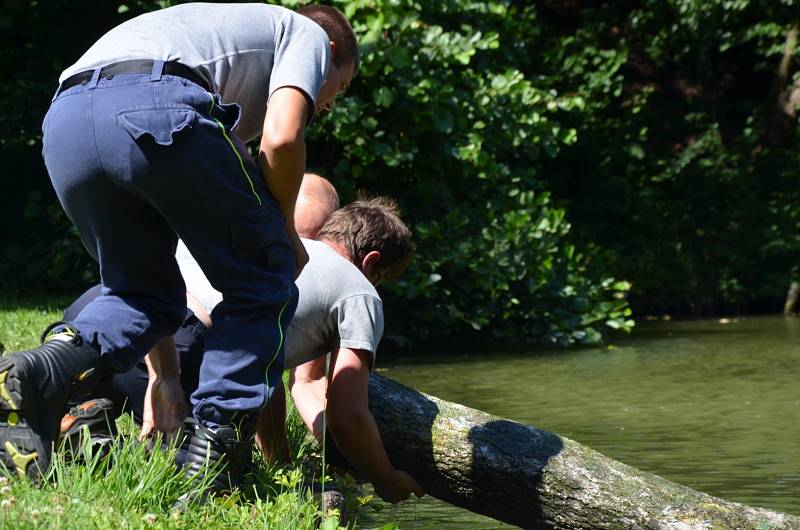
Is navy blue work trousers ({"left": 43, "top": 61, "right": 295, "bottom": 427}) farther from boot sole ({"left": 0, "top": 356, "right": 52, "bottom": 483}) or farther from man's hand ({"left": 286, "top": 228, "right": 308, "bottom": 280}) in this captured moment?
boot sole ({"left": 0, "top": 356, "right": 52, "bottom": 483})

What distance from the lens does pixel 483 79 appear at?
1048 centimetres

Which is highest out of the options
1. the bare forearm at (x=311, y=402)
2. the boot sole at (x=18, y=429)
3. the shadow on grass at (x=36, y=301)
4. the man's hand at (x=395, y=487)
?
the boot sole at (x=18, y=429)

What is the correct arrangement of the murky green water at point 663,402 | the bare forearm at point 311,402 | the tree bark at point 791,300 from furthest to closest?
1. the tree bark at point 791,300
2. the murky green water at point 663,402
3. the bare forearm at point 311,402

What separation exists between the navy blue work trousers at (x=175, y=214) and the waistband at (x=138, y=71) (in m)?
0.02

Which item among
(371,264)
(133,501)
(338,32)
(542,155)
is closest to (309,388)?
(371,264)

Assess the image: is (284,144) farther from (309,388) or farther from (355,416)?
(309,388)

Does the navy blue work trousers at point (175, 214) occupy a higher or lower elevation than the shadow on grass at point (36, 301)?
higher

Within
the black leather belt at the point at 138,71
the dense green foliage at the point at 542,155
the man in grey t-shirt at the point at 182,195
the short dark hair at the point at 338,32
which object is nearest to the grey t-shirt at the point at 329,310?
the man in grey t-shirt at the point at 182,195

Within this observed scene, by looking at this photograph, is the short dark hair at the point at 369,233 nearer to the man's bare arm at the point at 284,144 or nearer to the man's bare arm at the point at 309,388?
the man's bare arm at the point at 309,388

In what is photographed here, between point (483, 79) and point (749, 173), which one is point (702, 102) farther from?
point (483, 79)

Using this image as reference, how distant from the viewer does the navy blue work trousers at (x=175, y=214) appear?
9.64 ft

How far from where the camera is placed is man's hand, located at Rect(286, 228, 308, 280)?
322 centimetres

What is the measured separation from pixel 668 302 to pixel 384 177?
6778mm

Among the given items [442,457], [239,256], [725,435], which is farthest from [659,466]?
[239,256]
